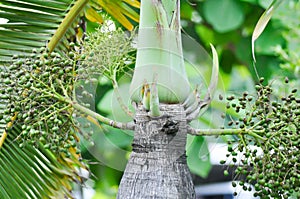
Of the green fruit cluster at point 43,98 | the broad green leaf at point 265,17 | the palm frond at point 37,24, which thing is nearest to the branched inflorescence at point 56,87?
the green fruit cluster at point 43,98

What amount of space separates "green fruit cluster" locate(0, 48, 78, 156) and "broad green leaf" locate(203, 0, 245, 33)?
3.76ft

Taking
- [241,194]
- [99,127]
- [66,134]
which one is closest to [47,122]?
[66,134]

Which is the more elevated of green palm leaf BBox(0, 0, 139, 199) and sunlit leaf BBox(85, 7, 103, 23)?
sunlit leaf BBox(85, 7, 103, 23)

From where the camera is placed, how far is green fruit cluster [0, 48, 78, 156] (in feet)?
3.21

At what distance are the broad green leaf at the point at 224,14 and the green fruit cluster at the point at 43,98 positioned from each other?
3.76 ft

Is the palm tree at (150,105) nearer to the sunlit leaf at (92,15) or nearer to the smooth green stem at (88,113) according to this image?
the smooth green stem at (88,113)

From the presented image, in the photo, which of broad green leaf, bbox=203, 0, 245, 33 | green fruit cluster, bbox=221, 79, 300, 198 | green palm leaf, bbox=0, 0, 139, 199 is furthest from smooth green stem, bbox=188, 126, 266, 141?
broad green leaf, bbox=203, 0, 245, 33

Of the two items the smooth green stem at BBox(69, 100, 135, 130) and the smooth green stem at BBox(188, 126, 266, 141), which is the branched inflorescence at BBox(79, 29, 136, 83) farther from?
the smooth green stem at BBox(188, 126, 266, 141)

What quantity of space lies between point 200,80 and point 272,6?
0.19 metres

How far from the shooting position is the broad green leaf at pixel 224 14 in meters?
2.07

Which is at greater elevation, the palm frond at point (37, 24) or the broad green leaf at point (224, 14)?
the broad green leaf at point (224, 14)

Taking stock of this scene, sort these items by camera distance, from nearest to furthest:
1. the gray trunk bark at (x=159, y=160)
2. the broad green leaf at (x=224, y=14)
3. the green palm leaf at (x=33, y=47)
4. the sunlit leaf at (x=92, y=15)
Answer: the gray trunk bark at (x=159, y=160)
the green palm leaf at (x=33, y=47)
the sunlit leaf at (x=92, y=15)
the broad green leaf at (x=224, y=14)

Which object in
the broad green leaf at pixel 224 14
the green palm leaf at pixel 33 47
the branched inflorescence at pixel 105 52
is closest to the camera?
the branched inflorescence at pixel 105 52

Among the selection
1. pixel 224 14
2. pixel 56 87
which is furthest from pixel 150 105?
pixel 224 14
